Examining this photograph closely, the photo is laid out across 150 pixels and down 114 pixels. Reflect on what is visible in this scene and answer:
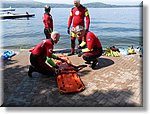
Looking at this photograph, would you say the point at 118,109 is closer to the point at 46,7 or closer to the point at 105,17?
the point at 46,7

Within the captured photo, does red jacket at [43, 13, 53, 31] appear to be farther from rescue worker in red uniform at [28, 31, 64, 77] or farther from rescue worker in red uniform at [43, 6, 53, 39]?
rescue worker in red uniform at [28, 31, 64, 77]

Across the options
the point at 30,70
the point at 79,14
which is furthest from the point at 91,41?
the point at 30,70

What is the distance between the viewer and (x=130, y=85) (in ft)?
15.6

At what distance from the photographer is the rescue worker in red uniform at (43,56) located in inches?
186

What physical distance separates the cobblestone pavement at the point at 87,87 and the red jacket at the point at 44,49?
0.54m

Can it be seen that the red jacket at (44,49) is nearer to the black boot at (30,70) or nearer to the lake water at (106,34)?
the black boot at (30,70)

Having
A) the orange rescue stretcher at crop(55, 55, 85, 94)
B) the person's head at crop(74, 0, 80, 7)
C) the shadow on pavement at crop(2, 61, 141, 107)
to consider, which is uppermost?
the person's head at crop(74, 0, 80, 7)

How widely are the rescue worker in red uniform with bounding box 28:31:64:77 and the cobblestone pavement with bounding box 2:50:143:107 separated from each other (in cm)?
18

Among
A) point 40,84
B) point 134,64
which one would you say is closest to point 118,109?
point 40,84

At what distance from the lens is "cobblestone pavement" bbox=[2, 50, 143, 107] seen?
416cm

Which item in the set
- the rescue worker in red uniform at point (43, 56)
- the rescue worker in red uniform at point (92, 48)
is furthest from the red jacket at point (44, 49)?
the rescue worker in red uniform at point (92, 48)

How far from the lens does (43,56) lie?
197 inches

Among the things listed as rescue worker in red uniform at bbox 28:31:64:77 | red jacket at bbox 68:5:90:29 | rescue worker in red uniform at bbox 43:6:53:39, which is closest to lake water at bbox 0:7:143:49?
red jacket at bbox 68:5:90:29

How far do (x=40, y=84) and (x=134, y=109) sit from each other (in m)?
1.85
